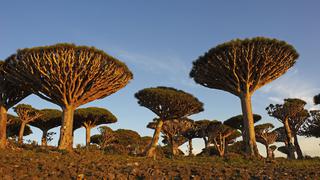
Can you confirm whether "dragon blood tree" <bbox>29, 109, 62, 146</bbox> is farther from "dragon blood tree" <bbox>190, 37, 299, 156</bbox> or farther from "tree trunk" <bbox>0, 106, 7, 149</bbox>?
"dragon blood tree" <bbox>190, 37, 299, 156</bbox>

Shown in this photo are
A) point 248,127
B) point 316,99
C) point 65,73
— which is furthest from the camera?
point 316,99

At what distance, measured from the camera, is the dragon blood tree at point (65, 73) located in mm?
23297

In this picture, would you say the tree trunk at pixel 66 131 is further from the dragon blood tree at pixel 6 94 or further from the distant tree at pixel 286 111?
the distant tree at pixel 286 111

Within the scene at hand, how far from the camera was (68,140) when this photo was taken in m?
23.7

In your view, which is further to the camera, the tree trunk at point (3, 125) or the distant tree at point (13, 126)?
the distant tree at point (13, 126)

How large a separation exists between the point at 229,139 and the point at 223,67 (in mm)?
33178

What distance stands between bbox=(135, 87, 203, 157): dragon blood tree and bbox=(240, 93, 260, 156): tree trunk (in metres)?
5.93

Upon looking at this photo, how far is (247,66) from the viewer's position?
953 inches

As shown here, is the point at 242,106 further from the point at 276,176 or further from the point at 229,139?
the point at 229,139

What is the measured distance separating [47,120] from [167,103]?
23630mm

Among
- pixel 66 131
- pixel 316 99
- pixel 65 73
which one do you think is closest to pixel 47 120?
pixel 66 131

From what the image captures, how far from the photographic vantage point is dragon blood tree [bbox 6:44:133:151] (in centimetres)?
2330

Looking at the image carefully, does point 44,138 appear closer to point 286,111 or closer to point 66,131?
point 66,131

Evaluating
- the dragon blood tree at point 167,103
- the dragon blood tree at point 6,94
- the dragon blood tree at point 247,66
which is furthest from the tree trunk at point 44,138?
the dragon blood tree at point 247,66
